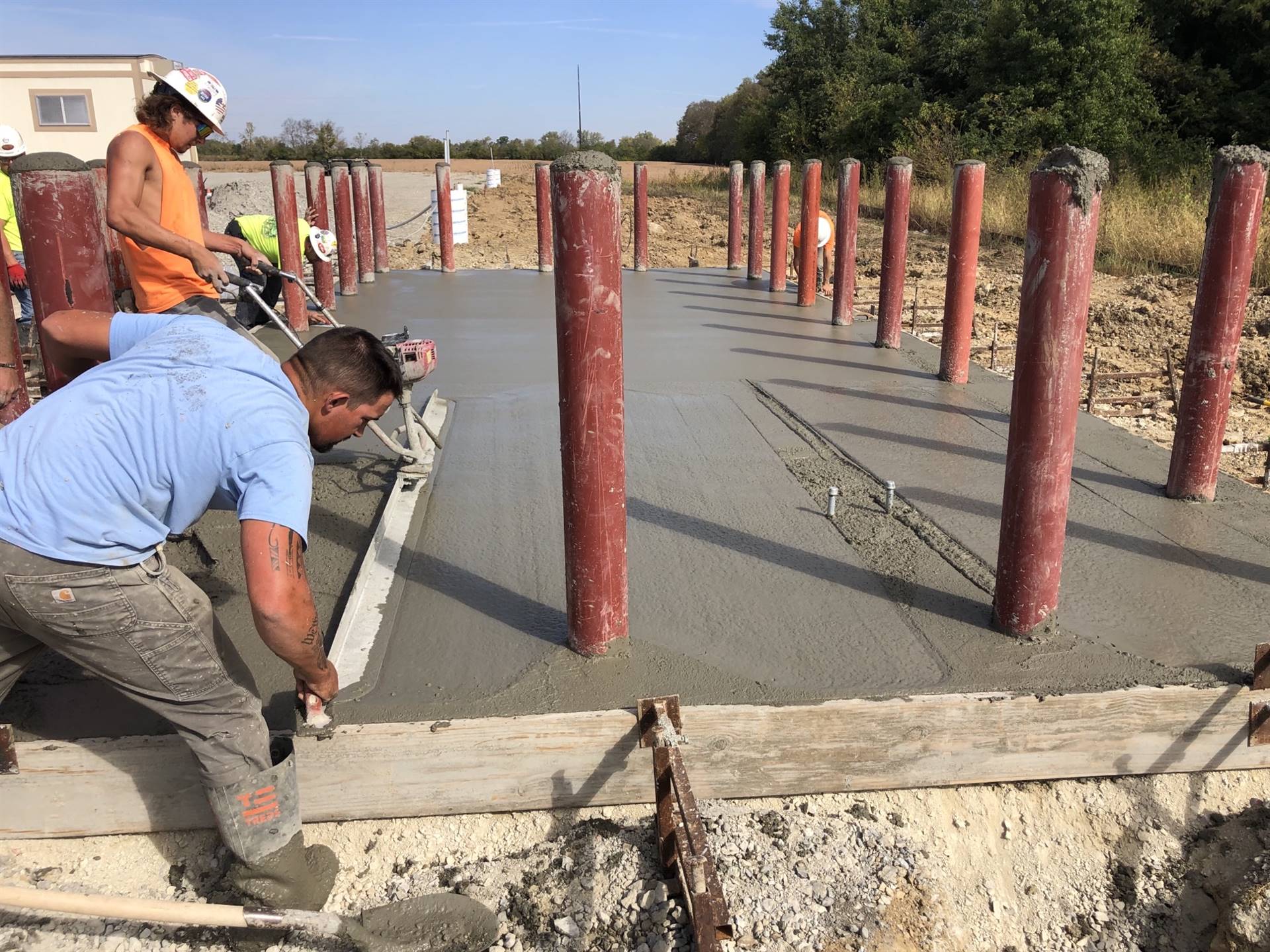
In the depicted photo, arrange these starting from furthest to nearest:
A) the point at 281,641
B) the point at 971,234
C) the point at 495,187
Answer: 1. the point at 495,187
2. the point at 971,234
3. the point at 281,641

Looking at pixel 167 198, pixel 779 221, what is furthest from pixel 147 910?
→ pixel 779 221

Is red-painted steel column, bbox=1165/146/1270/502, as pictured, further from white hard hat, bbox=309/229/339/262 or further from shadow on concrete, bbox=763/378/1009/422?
white hard hat, bbox=309/229/339/262

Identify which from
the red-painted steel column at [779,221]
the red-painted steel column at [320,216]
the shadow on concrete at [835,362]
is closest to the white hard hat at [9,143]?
the red-painted steel column at [320,216]

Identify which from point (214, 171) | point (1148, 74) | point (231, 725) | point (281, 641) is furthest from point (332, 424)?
point (214, 171)

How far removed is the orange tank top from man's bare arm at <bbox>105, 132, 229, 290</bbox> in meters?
0.07

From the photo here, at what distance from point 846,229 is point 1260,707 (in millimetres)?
6111

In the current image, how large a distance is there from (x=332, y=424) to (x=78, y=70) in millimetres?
34916

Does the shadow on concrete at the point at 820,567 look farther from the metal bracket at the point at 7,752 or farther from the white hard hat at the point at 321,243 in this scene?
the white hard hat at the point at 321,243

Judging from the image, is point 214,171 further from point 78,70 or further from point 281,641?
point 281,641

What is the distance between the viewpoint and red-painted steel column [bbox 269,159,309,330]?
28.2 ft

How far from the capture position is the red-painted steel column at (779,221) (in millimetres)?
10461

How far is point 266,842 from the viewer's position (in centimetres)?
251

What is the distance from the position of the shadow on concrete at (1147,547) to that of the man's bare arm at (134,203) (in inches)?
123

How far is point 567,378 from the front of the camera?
115 inches
